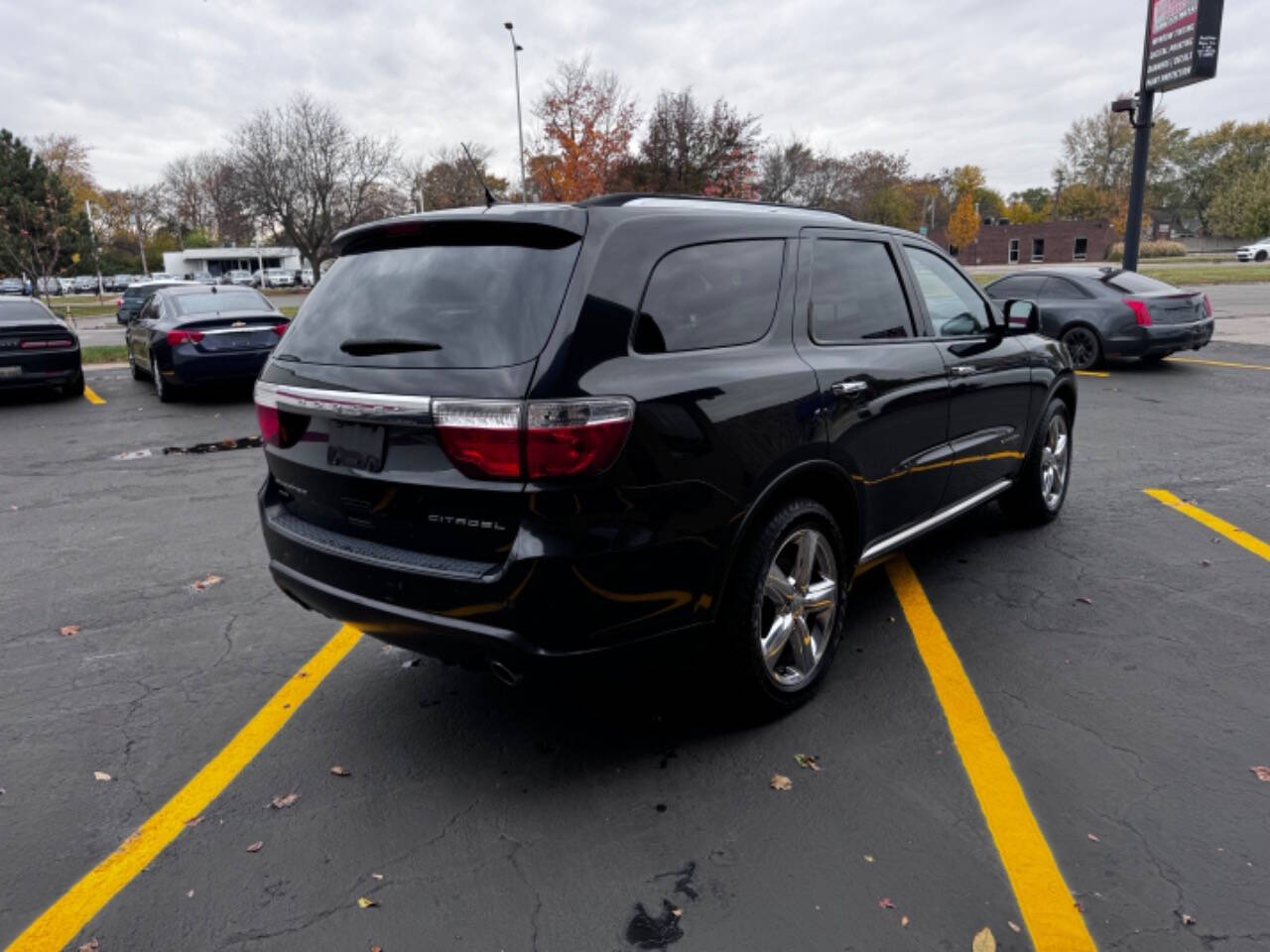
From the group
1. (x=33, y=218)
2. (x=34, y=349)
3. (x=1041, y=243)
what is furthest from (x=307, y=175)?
(x=1041, y=243)

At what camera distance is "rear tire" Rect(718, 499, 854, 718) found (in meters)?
3.05

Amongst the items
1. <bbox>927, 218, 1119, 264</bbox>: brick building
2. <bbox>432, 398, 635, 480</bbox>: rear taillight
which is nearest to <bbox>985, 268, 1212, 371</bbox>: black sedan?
<bbox>432, 398, 635, 480</bbox>: rear taillight

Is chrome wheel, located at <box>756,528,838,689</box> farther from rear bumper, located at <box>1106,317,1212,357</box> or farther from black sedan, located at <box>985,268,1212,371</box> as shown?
rear bumper, located at <box>1106,317,1212,357</box>

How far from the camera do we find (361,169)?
158 feet

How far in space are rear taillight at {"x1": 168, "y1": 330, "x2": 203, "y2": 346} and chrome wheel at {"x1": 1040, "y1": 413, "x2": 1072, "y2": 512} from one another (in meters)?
10.1

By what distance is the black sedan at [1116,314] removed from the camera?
40.6ft

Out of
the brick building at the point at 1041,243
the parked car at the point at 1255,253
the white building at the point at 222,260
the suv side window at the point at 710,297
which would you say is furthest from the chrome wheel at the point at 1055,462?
the white building at the point at 222,260

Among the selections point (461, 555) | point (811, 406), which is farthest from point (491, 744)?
point (811, 406)

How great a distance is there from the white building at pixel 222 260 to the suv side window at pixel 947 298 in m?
85.4

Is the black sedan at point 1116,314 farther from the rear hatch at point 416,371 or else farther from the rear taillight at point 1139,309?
the rear hatch at point 416,371

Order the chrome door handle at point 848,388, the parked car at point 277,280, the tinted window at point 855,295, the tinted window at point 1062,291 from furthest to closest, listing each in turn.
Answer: the parked car at point 277,280, the tinted window at point 1062,291, the tinted window at point 855,295, the chrome door handle at point 848,388

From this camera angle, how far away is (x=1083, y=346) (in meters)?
13.0

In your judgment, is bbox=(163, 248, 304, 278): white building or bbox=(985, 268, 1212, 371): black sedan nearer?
bbox=(985, 268, 1212, 371): black sedan

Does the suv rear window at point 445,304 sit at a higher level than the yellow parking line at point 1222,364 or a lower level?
higher
